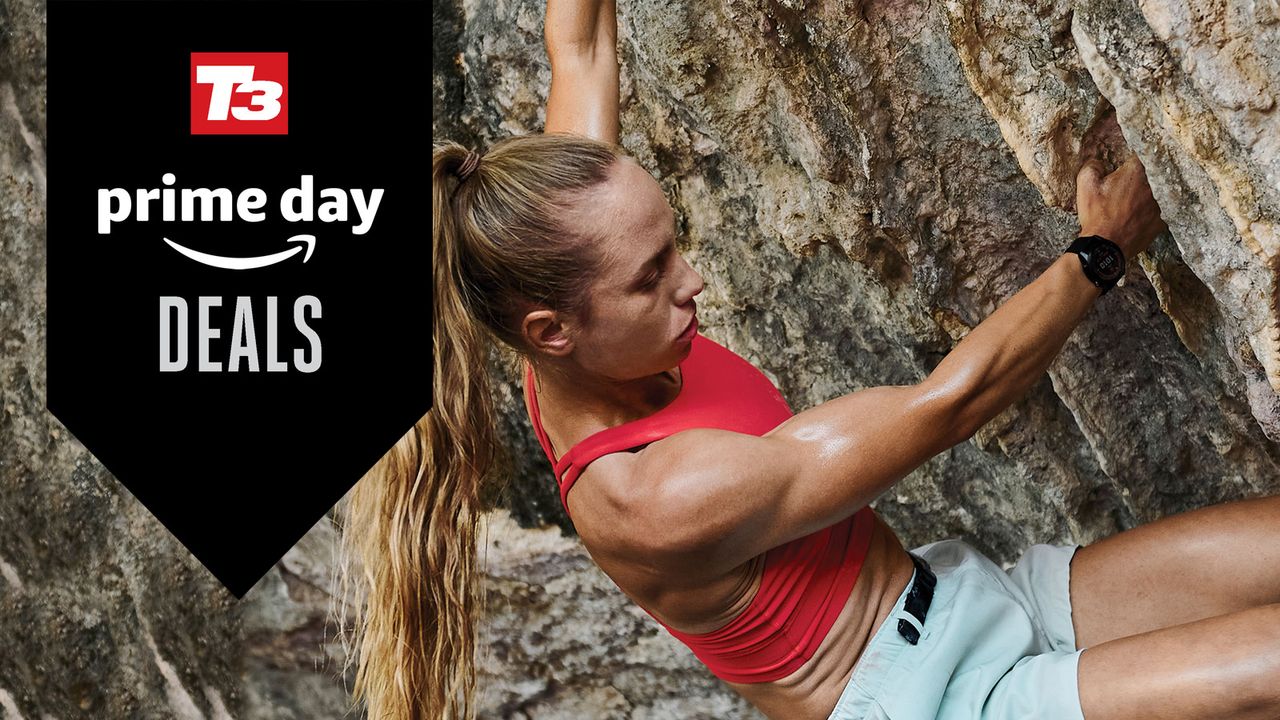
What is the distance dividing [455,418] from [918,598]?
568 millimetres

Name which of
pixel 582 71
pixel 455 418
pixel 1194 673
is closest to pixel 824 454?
pixel 1194 673

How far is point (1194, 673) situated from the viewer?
121 cm

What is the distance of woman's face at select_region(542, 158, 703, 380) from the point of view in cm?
130

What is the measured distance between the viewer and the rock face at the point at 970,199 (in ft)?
4.09

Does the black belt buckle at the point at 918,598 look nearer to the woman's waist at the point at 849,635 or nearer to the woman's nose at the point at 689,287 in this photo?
the woman's waist at the point at 849,635

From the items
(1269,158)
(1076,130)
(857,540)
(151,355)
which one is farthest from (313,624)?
(1269,158)

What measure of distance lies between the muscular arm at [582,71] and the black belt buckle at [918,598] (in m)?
0.62

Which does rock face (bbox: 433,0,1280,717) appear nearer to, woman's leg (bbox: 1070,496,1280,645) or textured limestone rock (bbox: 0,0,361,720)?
woman's leg (bbox: 1070,496,1280,645)

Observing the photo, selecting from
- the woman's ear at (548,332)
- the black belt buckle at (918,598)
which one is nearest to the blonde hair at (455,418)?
the woman's ear at (548,332)

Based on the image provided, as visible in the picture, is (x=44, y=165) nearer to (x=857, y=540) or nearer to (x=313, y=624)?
(x=313, y=624)

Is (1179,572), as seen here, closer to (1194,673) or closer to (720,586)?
(1194,673)

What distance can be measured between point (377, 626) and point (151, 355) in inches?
43.4

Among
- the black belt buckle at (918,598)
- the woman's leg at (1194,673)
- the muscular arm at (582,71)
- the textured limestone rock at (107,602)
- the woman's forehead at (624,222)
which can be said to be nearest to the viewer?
the woman's leg at (1194,673)

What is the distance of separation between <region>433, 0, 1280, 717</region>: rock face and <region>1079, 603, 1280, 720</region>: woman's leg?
0.28 m
